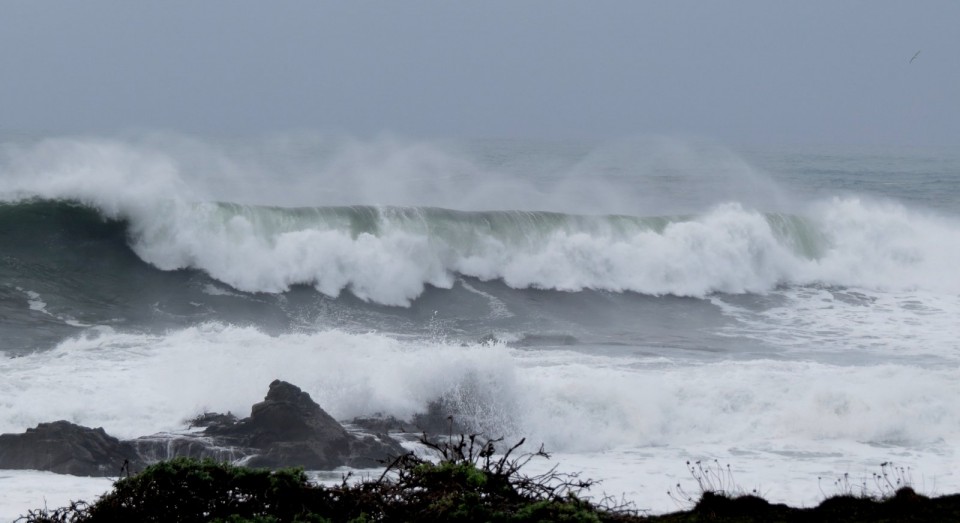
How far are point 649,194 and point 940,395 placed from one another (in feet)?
80.8

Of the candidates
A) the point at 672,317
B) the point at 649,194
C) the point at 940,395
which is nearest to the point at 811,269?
the point at 672,317

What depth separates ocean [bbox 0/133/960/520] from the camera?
1165cm

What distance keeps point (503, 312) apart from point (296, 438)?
37.0 feet

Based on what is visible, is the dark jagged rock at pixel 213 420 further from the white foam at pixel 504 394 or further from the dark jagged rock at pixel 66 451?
the dark jagged rock at pixel 66 451

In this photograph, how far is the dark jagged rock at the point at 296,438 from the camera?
9852mm

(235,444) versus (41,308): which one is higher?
(41,308)

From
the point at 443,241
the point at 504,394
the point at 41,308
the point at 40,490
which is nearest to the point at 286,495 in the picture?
the point at 40,490

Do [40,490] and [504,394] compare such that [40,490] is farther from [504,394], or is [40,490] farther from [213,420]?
[504,394]

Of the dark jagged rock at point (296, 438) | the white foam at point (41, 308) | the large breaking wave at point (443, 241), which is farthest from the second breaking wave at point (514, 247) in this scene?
the dark jagged rock at point (296, 438)

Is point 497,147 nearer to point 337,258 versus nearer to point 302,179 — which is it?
point 302,179

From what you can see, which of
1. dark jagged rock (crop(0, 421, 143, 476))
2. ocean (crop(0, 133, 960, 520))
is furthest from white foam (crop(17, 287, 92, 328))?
dark jagged rock (crop(0, 421, 143, 476))

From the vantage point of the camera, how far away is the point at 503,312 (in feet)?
69.0

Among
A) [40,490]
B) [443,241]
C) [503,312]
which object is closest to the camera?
[40,490]

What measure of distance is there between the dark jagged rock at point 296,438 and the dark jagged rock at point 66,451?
1.08 m
